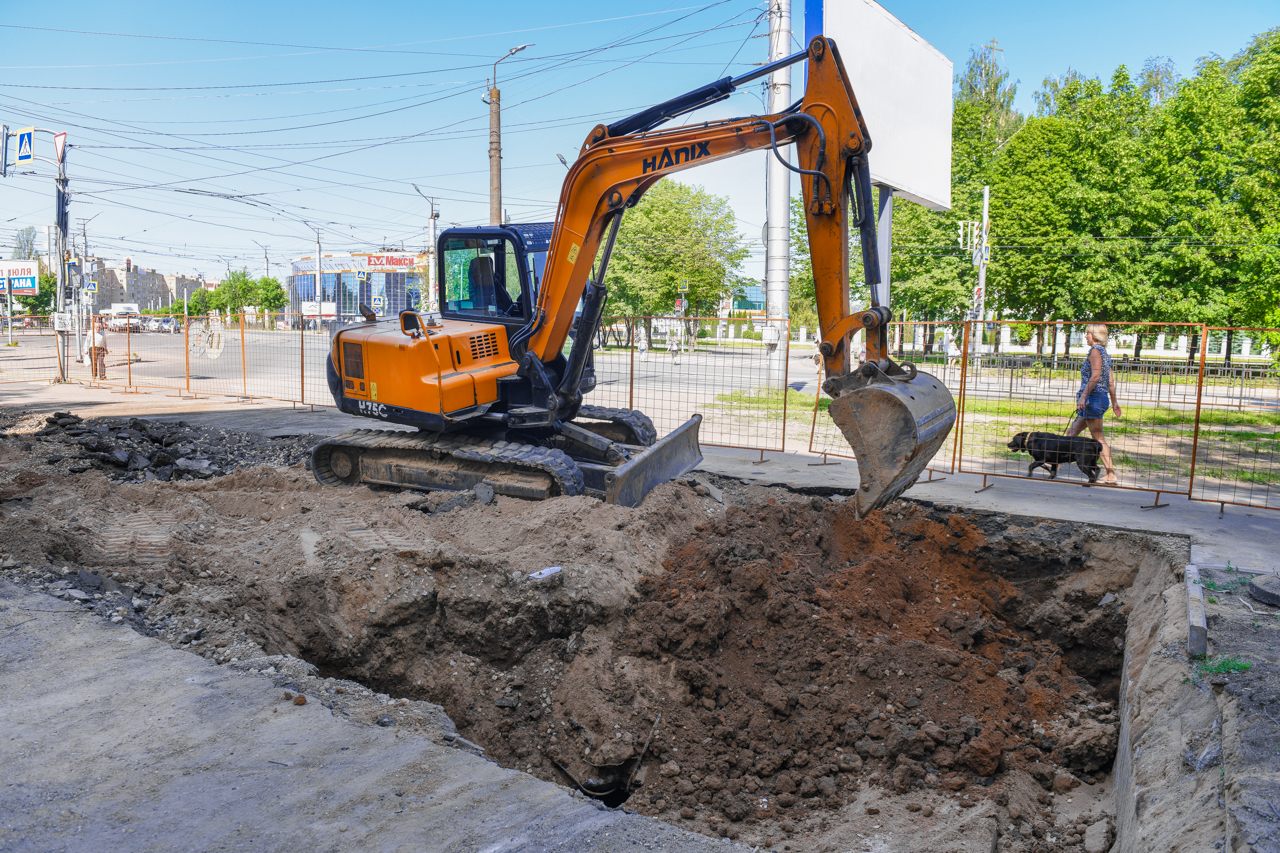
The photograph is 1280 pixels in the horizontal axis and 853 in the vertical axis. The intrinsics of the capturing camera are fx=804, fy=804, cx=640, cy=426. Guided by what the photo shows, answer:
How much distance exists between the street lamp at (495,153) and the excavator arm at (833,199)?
14672 mm

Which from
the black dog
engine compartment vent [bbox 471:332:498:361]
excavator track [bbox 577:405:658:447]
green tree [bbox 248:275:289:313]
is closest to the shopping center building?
green tree [bbox 248:275:289:313]

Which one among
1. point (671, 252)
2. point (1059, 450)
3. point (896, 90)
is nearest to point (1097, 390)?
point (1059, 450)

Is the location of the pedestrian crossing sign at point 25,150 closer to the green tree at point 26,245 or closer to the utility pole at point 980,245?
the utility pole at point 980,245

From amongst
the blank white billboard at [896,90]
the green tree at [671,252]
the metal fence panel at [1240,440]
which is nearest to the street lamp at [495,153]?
the blank white billboard at [896,90]

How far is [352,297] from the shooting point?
96375mm

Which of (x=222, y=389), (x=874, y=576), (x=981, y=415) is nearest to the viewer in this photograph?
(x=874, y=576)

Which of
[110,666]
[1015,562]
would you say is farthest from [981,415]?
[110,666]

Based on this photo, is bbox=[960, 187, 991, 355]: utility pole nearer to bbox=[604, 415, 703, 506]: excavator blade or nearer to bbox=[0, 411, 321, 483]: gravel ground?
bbox=[604, 415, 703, 506]: excavator blade

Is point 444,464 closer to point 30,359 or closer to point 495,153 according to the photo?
point 495,153

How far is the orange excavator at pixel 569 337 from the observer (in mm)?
5883

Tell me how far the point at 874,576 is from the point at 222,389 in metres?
19.2

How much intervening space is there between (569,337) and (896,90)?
558 centimetres

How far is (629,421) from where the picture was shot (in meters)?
9.38

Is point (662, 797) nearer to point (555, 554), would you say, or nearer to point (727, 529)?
point (555, 554)
